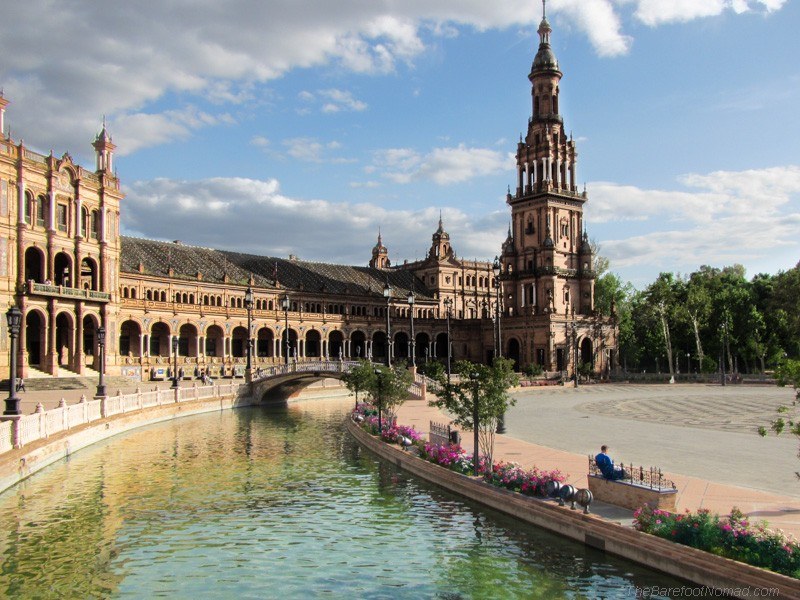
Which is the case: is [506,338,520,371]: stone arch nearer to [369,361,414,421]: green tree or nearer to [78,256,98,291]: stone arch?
[78,256,98,291]: stone arch

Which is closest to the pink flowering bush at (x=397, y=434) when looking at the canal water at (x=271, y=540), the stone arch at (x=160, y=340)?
the canal water at (x=271, y=540)

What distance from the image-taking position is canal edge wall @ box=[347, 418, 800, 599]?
14.0 metres

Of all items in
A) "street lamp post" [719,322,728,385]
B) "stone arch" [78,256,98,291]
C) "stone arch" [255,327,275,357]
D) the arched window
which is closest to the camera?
the arched window

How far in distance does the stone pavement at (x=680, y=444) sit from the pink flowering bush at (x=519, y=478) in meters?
1.59

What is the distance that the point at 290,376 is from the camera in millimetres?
60875

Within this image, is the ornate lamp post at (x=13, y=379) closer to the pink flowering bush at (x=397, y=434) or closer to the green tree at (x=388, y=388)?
the pink flowering bush at (x=397, y=434)

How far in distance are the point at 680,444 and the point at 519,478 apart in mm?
11424

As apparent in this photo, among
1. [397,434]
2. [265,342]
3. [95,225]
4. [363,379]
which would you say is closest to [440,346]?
[265,342]

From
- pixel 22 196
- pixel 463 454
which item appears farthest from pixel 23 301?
pixel 463 454

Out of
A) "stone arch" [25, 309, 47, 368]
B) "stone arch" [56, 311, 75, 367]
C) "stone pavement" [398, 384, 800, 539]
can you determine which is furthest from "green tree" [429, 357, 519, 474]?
"stone arch" [56, 311, 75, 367]

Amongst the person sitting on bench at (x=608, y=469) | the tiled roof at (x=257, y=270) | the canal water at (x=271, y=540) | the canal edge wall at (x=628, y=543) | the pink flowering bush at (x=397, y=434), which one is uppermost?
the tiled roof at (x=257, y=270)

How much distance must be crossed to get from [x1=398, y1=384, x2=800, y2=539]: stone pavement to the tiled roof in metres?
43.7

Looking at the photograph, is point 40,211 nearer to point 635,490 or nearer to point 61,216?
point 61,216

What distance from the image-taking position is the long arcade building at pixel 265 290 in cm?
6147
